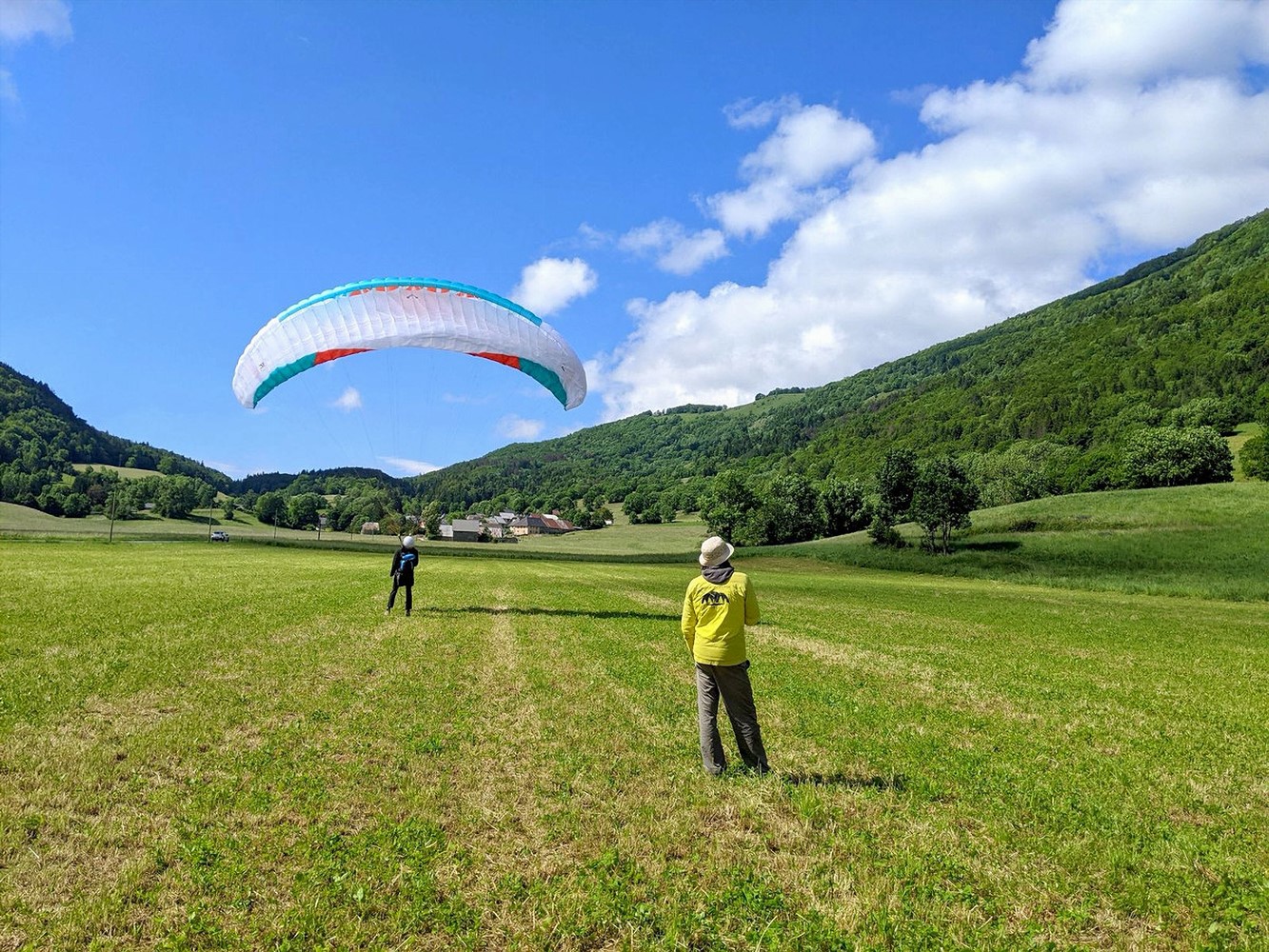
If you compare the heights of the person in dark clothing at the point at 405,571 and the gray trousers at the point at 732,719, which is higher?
the person in dark clothing at the point at 405,571

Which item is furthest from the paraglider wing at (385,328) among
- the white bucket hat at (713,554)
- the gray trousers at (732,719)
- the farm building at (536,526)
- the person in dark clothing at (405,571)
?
the farm building at (536,526)

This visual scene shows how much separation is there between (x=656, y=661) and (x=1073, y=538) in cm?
7276

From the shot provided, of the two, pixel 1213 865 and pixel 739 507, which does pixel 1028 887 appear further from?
pixel 739 507

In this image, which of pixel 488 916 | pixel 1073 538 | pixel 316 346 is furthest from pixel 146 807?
pixel 1073 538

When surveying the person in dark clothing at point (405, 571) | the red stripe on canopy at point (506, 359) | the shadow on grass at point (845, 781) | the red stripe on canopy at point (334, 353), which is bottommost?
the shadow on grass at point (845, 781)

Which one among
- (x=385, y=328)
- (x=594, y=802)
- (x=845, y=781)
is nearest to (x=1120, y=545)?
(x=385, y=328)

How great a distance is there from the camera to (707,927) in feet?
16.3

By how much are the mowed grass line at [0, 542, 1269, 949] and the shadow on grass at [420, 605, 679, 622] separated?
6.93 m

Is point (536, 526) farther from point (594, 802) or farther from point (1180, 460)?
point (594, 802)

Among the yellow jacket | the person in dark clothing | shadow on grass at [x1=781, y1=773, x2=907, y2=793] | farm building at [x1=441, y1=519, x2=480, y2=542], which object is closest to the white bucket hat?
the yellow jacket

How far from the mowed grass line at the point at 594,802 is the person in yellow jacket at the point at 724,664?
0.45 m

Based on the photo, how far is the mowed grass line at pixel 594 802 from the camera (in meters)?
5.06

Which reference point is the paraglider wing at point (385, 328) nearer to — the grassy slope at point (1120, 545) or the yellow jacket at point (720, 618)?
the yellow jacket at point (720, 618)

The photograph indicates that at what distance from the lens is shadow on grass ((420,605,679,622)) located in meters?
22.8
